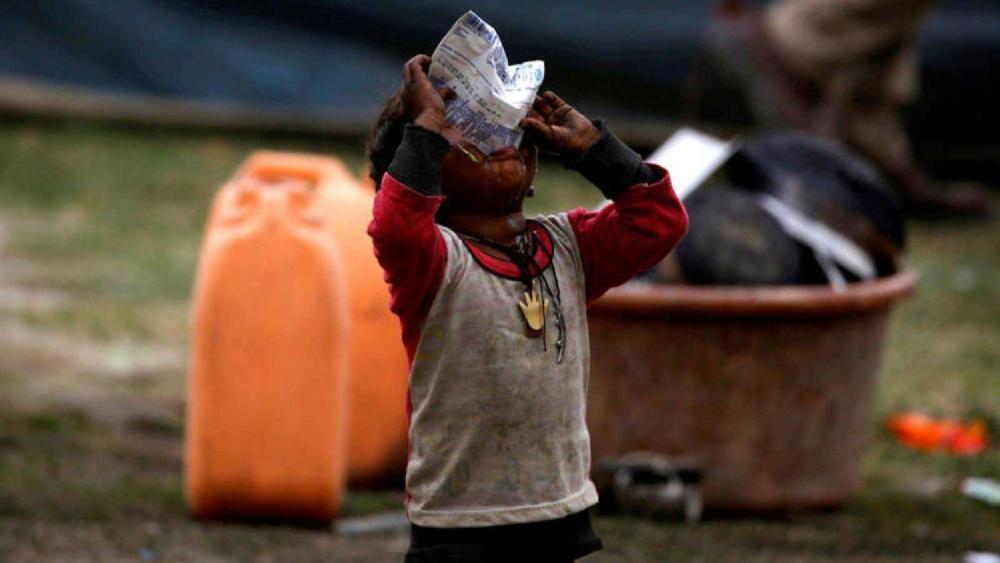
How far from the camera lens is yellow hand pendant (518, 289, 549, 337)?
8.87 feet

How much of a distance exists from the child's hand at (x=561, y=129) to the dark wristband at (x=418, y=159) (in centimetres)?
20

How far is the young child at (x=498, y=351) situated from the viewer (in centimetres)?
268

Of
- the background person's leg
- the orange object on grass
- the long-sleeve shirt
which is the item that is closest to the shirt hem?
the long-sleeve shirt

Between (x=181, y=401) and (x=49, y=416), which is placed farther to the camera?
(x=181, y=401)

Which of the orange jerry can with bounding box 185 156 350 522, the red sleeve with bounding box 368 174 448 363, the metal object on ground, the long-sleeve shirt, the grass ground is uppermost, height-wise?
the red sleeve with bounding box 368 174 448 363

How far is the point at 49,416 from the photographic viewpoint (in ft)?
18.8

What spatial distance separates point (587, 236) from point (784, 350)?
2072mm

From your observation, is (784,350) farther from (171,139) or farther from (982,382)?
(171,139)

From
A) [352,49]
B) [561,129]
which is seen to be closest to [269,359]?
[561,129]

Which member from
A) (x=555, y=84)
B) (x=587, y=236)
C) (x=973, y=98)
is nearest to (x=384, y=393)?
(x=587, y=236)

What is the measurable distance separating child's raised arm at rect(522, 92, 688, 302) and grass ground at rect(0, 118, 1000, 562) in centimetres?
179

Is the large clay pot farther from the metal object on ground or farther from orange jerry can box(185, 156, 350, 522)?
orange jerry can box(185, 156, 350, 522)

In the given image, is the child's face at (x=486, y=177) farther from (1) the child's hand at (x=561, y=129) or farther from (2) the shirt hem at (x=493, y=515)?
(2) the shirt hem at (x=493, y=515)

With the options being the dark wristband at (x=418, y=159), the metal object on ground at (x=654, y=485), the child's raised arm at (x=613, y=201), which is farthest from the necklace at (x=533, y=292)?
the metal object on ground at (x=654, y=485)
